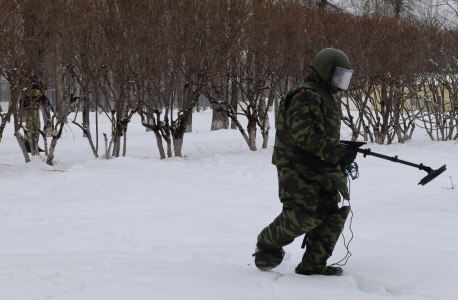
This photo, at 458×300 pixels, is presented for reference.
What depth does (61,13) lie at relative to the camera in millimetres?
7012

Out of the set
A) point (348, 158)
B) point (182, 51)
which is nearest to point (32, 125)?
point (182, 51)

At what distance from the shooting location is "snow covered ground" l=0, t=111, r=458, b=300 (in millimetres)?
2496

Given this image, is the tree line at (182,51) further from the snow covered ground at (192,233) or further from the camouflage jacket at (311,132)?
the camouflage jacket at (311,132)

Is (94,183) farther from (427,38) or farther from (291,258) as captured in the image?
(427,38)

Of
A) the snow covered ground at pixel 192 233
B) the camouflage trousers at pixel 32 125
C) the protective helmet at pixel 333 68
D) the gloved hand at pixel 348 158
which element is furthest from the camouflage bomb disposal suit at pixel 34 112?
the gloved hand at pixel 348 158

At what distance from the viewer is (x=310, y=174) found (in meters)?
2.74

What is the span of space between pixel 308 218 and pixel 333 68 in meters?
0.95

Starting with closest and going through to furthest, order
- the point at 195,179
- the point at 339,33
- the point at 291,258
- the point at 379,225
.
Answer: the point at 291,258
the point at 379,225
the point at 195,179
the point at 339,33

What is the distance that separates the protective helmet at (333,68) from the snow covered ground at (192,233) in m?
1.24

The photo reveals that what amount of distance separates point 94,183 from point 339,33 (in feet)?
22.3

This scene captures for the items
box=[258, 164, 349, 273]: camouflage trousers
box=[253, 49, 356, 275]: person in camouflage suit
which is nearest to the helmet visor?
box=[253, 49, 356, 275]: person in camouflage suit

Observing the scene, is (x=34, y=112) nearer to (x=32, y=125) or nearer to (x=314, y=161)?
(x=32, y=125)

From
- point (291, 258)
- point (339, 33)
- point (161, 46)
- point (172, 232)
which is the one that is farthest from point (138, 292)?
point (339, 33)

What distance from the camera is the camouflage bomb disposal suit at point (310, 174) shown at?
2.67m
